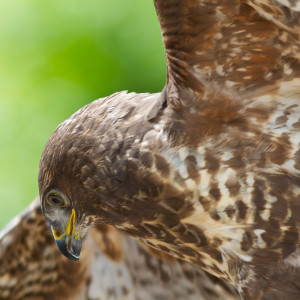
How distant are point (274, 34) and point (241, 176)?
0.36m

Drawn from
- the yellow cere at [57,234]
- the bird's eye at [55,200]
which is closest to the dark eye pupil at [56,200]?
the bird's eye at [55,200]

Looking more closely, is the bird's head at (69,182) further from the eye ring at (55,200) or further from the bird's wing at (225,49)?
the bird's wing at (225,49)

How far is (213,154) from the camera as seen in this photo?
6.89 feet

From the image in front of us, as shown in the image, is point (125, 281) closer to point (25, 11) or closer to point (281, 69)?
point (281, 69)

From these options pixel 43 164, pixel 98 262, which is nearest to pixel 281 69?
pixel 43 164

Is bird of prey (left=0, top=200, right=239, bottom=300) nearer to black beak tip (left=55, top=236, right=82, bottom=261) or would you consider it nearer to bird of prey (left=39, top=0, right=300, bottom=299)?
black beak tip (left=55, top=236, right=82, bottom=261)

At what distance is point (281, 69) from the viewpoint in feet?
6.66

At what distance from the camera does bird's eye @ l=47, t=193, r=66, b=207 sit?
231 cm

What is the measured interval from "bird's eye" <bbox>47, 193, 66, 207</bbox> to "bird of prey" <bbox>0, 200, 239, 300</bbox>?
0.52 m

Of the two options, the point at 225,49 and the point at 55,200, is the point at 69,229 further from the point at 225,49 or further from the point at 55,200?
the point at 225,49

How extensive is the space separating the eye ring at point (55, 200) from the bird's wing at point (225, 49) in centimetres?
43

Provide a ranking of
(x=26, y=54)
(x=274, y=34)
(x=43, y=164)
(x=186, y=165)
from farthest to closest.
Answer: (x=26, y=54) < (x=43, y=164) < (x=186, y=165) < (x=274, y=34)

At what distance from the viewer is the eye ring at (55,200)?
2.30 metres

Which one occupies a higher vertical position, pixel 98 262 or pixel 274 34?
pixel 274 34
